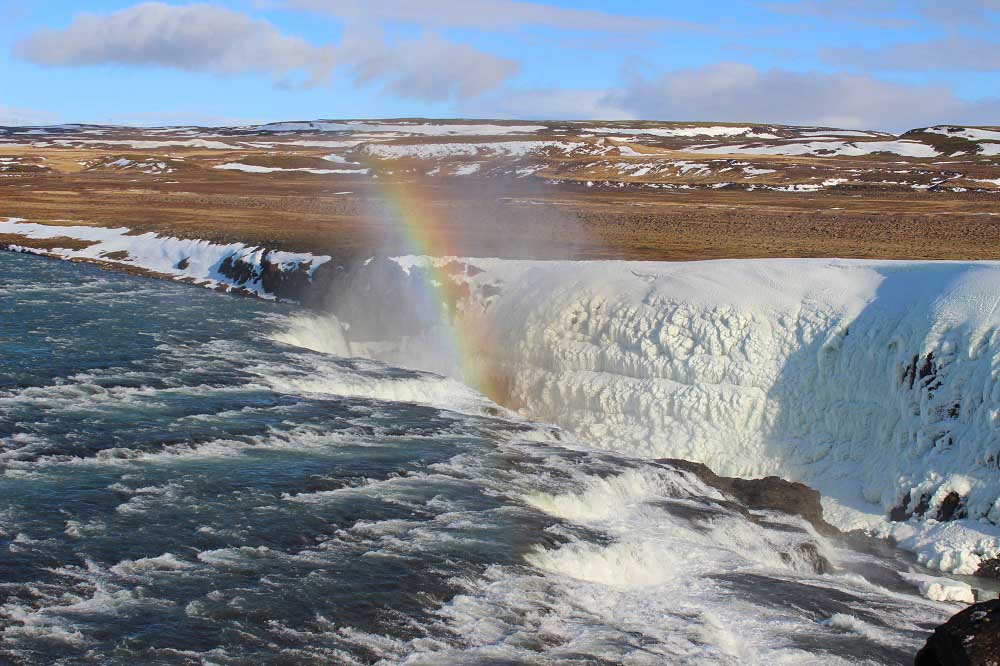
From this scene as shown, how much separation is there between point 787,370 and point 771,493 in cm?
429

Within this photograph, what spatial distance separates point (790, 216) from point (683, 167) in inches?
1859

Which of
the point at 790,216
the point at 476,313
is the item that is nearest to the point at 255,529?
the point at 476,313

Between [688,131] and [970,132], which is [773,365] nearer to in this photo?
[970,132]

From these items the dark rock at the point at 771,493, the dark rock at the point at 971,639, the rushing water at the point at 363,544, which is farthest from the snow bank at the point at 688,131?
the dark rock at the point at 971,639

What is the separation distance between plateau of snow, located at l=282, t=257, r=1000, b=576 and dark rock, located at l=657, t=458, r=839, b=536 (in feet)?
2.87

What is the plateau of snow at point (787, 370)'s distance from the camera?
2048 cm

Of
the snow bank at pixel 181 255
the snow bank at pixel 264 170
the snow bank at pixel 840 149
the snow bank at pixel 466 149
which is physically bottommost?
the snow bank at pixel 181 255

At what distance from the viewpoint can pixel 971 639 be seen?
10055 millimetres

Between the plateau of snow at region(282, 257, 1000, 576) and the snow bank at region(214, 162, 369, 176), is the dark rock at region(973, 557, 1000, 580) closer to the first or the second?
the plateau of snow at region(282, 257, 1000, 576)

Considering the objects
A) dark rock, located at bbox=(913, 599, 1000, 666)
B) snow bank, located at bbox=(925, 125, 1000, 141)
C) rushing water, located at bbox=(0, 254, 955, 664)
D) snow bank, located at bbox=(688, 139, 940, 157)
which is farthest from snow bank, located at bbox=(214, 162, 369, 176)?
dark rock, located at bbox=(913, 599, 1000, 666)

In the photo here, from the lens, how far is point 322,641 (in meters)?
12.0

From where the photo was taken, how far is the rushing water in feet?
40.3

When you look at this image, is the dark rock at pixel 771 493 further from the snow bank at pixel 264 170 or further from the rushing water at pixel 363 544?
the snow bank at pixel 264 170

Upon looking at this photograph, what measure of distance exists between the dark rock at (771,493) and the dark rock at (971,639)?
9.89 meters
